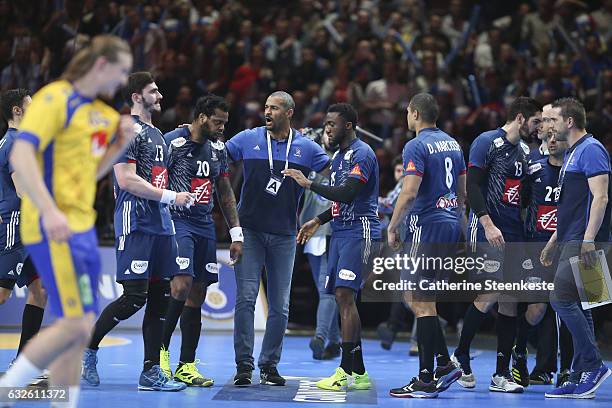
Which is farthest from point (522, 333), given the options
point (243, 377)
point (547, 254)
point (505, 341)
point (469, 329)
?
point (243, 377)

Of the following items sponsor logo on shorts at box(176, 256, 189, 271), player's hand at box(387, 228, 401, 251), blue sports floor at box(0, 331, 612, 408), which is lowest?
blue sports floor at box(0, 331, 612, 408)

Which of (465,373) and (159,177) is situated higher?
(159,177)

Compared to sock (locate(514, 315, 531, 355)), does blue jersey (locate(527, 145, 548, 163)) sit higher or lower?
higher

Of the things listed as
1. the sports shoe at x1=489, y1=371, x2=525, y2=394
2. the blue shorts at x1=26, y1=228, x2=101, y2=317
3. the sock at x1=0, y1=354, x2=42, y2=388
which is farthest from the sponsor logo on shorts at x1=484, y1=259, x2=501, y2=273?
the sock at x1=0, y1=354, x2=42, y2=388

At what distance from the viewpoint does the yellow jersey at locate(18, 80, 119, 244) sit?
4797 mm

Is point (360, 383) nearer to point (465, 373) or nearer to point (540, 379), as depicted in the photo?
point (465, 373)

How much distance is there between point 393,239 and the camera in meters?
7.91

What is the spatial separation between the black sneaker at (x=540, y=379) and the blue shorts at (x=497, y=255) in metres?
0.92

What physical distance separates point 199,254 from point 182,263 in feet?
1.13

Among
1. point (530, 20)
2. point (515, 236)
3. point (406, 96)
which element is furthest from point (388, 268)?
point (530, 20)

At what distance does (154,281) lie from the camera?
759 centimetres

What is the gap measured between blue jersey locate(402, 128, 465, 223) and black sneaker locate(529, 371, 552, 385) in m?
1.85

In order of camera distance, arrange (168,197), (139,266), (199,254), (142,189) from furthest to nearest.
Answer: (199,254) → (139,266) → (142,189) → (168,197)

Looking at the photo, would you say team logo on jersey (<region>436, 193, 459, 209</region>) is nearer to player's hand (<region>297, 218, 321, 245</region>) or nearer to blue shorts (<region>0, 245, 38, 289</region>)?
player's hand (<region>297, 218, 321, 245</region>)
